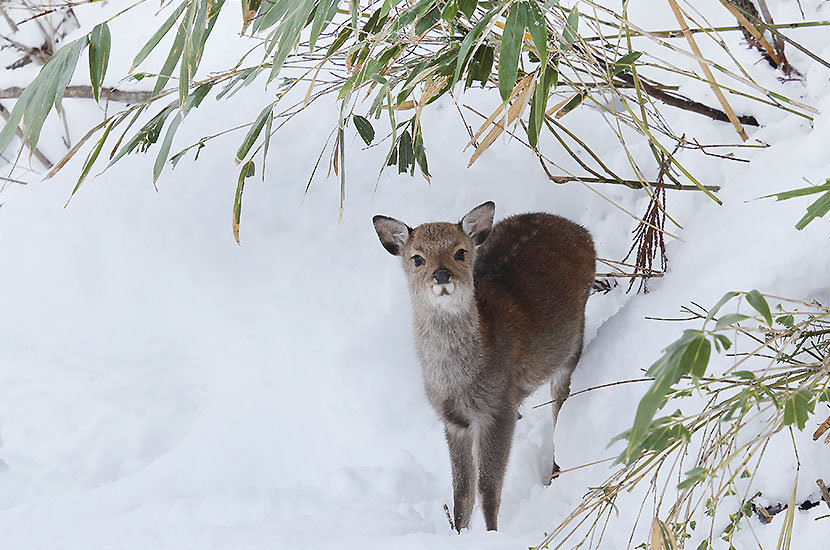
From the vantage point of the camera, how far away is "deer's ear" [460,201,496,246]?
146 inches

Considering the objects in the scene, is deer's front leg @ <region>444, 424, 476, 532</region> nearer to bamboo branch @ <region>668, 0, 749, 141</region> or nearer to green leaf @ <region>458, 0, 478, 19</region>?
bamboo branch @ <region>668, 0, 749, 141</region>

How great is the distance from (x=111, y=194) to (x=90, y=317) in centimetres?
67

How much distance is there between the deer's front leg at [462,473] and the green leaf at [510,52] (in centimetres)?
186

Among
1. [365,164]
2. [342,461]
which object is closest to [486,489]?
[342,461]

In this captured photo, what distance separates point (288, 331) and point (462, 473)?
1153 millimetres

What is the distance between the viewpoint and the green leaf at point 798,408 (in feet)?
4.98

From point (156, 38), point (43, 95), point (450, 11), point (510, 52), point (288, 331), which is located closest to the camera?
point (510, 52)

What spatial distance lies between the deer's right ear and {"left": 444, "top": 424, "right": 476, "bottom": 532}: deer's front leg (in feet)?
2.49

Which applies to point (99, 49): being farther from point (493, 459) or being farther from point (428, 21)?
point (493, 459)

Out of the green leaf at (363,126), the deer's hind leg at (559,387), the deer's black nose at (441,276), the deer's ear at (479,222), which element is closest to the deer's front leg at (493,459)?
the deer's hind leg at (559,387)

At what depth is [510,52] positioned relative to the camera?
1.99m

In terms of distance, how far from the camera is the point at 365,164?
4523 millimetres

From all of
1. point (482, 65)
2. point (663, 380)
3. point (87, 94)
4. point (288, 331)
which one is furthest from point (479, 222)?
point (87, 94)

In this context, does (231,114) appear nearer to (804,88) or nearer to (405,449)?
(405,449)
